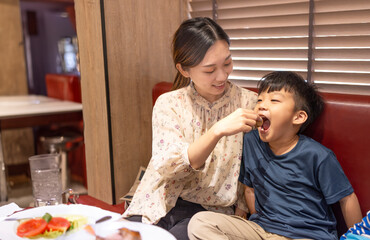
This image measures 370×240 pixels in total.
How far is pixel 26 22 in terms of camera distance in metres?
9.17

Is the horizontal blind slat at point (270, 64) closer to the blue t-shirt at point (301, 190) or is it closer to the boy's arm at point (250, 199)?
the blue t-shirt at point (301, 190)

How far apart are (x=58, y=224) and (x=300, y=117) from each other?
1.01m

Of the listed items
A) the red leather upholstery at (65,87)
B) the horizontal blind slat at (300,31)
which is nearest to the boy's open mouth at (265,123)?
the horizontal blind slat at (300,31)

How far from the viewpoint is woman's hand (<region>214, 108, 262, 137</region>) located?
1412mm

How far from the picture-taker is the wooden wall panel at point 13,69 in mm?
4746

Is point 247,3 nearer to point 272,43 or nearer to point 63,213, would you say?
point 272,43

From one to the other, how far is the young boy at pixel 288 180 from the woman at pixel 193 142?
12 centimetres

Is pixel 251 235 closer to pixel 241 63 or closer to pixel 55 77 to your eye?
pixel 241 63

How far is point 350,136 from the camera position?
1.55m

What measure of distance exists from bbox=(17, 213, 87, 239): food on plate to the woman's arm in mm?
497

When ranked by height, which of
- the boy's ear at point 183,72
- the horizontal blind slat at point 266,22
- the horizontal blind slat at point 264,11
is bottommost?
the boy's ear at point 183,72

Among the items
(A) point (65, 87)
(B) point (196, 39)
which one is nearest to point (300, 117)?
(B) point (196, 39)

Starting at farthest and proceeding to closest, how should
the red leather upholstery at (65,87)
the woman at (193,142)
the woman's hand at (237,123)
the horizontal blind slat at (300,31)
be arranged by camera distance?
1. the red leather upholstery at (65,87)
2. the horizontal blind slat at (300,31)
3. the woman at (193,142)
4. the woman's hand at (237,123)

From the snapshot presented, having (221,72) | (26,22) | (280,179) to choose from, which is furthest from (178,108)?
(26,22)
